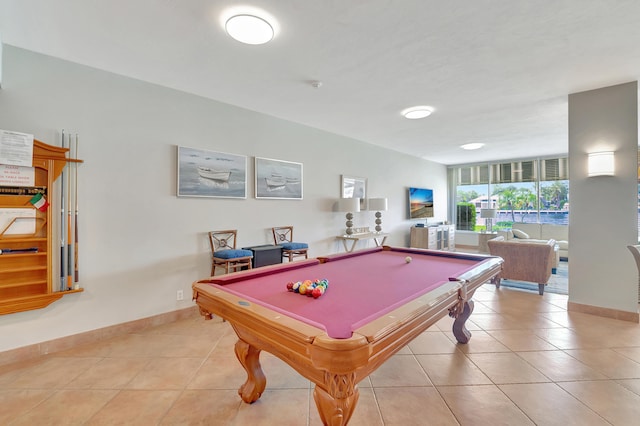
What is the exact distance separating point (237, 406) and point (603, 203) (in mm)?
4329

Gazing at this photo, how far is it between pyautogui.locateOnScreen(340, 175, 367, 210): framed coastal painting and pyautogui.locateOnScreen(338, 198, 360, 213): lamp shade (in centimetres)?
33

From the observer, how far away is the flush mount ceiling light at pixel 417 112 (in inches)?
149

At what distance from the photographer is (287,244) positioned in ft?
13.0

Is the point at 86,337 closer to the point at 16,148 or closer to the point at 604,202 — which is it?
the point at 16,148

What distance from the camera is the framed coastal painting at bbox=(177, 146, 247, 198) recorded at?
3.22 meters

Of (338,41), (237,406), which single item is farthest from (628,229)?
(237,406)

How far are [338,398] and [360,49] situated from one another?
98.8 inches

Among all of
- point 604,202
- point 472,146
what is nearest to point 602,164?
point 604,202

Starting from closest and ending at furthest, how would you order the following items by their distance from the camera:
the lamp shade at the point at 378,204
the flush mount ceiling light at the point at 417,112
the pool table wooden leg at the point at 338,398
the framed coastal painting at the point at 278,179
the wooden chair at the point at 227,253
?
the pool table wooden leg at the point at 338,398 → the wooden chair at the point at 227,253 → the flush mount ceiling light at the point at 417,112 → the framed coastal painting at the point at 278,179 → the lamp shade at the point at 378,204

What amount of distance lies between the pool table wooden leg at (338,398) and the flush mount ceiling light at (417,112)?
364 cm

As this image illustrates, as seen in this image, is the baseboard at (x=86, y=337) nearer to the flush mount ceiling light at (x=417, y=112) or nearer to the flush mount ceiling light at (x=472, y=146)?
the flush mount ceiling light at (x=417, y=112)

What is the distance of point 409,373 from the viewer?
2.17m

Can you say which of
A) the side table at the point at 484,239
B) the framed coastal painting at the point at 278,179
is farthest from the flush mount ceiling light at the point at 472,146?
the framed coastal painting at the point at 278,179

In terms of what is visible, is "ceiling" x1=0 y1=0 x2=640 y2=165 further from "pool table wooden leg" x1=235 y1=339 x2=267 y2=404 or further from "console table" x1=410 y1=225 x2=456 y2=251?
"console table" x1=410 y1=225 x2=456 y2=251
